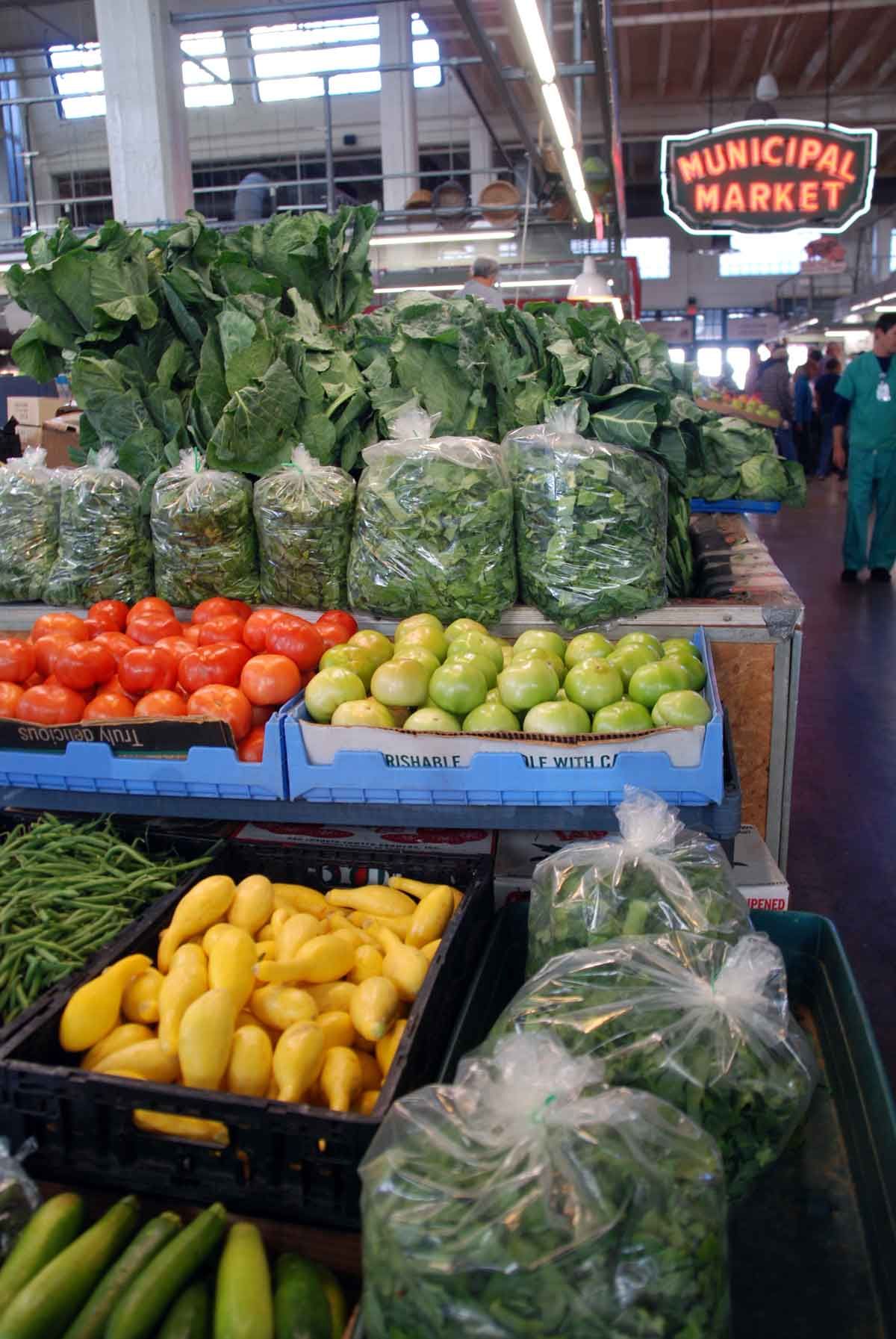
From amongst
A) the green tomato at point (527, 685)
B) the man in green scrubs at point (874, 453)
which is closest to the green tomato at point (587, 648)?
the green tomato at point (527, 685)

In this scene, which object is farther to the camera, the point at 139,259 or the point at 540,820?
the point at 139,259

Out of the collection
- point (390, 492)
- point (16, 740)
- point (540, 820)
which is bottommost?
point (540, 820)

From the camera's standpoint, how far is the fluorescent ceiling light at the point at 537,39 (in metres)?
4.38

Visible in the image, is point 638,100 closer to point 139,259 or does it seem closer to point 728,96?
point 728,96

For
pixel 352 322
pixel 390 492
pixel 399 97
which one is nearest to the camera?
pixel 390 492

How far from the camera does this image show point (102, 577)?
9.41 feet

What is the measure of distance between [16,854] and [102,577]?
1.13m

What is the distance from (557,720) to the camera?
1969 mm

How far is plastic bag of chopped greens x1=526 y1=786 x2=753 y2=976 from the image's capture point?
1.58 meters

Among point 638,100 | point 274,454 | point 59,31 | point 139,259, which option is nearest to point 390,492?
point 274,454

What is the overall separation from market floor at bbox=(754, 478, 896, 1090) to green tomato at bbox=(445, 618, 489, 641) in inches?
54.6

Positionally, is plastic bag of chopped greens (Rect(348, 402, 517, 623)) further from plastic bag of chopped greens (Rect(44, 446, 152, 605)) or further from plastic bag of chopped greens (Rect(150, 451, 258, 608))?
plastic bag of chopped greens (Rect(44, 446, 152, 605))

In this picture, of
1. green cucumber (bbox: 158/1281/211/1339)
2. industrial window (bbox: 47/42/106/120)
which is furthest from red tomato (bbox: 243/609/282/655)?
industrial window (bbox: 47/42/106/120)

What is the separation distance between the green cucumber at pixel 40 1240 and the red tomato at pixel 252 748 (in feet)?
3.07
